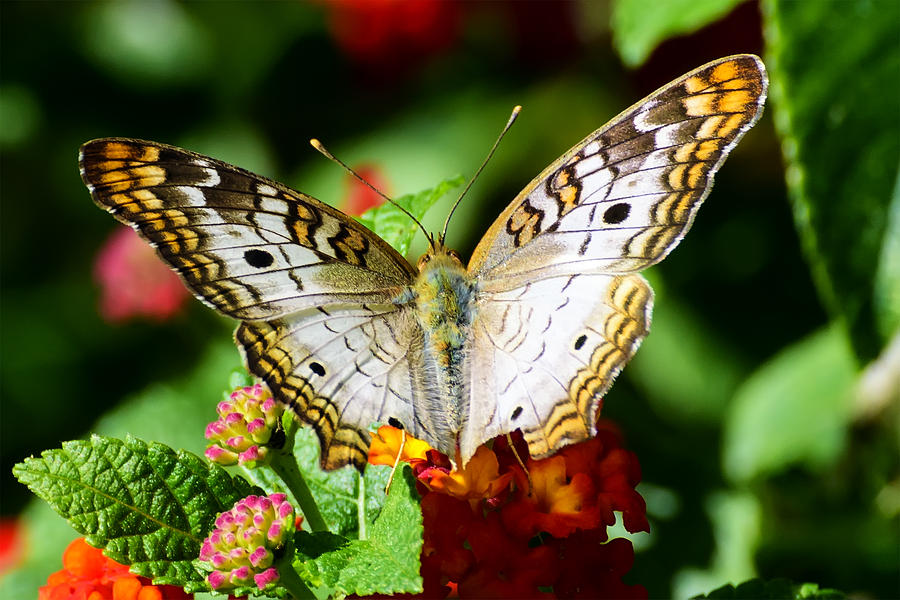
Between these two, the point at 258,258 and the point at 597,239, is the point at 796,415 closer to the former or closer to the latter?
the point at 597,239

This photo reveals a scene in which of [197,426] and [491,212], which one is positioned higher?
[491,212]

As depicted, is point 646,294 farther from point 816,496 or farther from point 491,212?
point 491,212

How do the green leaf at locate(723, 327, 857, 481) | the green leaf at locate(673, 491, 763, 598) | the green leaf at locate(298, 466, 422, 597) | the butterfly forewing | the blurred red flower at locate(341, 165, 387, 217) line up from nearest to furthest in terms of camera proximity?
1. the green leaf at locate(298, 466, 422, 597)
2. the butterfly forewing
3. the green leaf at locate(673, 491, 763, 598)
4. the green leaf at locate(723, 327, 857, 481)
5. the blurred red flower at locate(341, 165, 387, 217)

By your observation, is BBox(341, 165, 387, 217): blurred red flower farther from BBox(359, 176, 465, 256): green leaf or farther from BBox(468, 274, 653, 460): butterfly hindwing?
BBox(468, 274, 653, 460): butterfly hindwing

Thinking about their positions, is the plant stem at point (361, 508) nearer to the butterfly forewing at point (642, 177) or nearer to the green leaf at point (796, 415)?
the butterfly forewing at point (642, 177)

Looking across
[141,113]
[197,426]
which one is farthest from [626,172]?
[141,113]

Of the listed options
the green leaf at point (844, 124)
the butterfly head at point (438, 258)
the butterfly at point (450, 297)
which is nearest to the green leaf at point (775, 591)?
the butterfly at point (450, 297)

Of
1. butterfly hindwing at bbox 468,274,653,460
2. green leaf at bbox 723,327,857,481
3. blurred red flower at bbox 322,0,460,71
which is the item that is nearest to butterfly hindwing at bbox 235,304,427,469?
butterfly hindwing at bbox 468,274,653,460

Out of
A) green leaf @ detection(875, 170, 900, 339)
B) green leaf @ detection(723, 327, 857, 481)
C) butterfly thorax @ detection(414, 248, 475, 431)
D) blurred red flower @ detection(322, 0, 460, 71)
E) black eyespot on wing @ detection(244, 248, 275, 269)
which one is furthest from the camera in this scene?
blurred red flower @ detection(322, 0, 460, 71)
